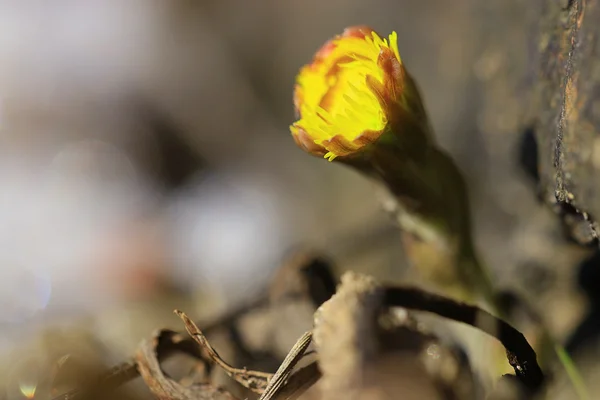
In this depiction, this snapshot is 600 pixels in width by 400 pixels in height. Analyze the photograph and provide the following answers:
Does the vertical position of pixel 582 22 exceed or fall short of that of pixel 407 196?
it exceeds it

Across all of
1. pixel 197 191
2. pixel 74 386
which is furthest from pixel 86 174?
pixel 74 386

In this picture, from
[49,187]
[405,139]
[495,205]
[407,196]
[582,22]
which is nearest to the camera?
[582,22]

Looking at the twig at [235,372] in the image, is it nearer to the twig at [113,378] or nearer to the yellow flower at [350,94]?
the twig at [113,378]

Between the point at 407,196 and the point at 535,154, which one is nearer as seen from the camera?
the point at 407,196

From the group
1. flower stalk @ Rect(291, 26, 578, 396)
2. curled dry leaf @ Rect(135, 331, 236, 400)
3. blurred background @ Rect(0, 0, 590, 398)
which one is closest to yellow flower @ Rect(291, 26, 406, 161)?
flower stalk @ Rect(291, 26, 578, 396)

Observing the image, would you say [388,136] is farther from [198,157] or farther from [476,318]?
[198,157]

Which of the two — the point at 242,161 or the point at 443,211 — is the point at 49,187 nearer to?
the point at 242,161

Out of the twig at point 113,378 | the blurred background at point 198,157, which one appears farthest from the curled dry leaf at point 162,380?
the blurred background at point 198,157

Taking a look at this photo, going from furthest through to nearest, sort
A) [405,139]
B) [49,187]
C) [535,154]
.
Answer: [49,187]
[535,154]
[405,139]
